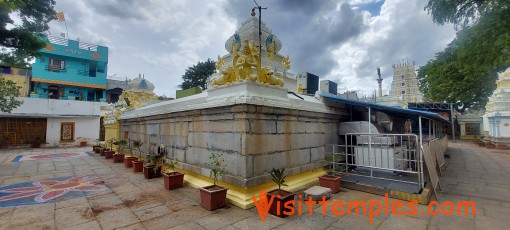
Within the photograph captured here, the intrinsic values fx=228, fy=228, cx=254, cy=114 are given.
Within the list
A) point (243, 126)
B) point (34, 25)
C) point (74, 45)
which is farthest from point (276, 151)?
point (74, 45)

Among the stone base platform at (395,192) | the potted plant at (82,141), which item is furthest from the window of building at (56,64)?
the stone base platform at (395,192)

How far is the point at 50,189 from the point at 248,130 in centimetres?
570

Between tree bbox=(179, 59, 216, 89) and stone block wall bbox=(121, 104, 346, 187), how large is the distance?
98.4 feet

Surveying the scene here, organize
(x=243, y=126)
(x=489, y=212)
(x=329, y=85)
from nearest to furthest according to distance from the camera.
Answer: (x=489, y=212) → (x=243, y=126) → (x=329, y=85)

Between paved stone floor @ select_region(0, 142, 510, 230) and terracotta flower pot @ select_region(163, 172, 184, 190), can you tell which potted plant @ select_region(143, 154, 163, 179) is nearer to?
paved stone floor @ select_region(0, 142, 510, 230)

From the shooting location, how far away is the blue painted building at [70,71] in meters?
24.7

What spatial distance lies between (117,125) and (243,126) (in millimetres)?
12320

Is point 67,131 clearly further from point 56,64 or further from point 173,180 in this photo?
point 173,180

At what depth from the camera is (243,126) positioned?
504cm

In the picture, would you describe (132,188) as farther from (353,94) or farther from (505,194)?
(353,94)

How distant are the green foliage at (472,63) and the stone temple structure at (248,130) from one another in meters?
5.89

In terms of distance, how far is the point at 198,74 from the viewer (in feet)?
124

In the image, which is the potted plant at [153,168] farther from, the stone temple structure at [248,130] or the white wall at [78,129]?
the white wall at [78,129]

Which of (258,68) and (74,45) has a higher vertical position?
(74,45)
